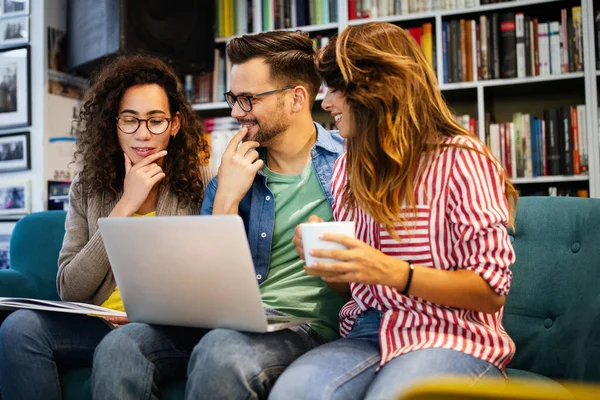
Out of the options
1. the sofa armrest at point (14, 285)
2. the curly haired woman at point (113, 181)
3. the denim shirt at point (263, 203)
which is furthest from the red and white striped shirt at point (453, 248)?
the sofa armrest at point (14, 285)

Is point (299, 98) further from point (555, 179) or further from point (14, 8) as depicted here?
point (14, 8)

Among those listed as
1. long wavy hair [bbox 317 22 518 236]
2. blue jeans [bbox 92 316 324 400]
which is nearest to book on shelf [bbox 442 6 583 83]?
long wavy hair [bbox 317 22 518 236]

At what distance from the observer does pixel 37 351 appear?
4.68 feet

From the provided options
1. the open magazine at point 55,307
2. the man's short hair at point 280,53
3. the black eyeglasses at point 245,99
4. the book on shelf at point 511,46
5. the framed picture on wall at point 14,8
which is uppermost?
the framed picture on wall at point 14,8

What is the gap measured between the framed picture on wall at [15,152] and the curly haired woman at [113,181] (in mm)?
1294

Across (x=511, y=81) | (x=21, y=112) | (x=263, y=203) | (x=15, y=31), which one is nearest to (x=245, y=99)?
(x=263, y=203)

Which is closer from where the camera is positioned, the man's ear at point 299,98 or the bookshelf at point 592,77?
the man's ear at point 299,98

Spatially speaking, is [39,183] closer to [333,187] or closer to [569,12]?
[333,187]

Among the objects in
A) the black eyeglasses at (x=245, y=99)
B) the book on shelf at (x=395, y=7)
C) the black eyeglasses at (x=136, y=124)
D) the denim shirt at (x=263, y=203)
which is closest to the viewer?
the denim shirt at (x=263, y=203)

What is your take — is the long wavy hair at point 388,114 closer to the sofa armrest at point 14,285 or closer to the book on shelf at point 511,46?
the sofa armrest at point 14,285

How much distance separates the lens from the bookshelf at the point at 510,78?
8.73 ft

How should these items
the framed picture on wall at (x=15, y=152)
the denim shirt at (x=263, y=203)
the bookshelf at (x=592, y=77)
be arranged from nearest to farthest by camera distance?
the denim shirt at (x=263, y=203), the bookshelf at (x=592, y=77), the framed picture on wall at (x=15, y=152)

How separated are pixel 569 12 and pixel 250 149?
72.9 inches

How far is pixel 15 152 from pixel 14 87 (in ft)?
1.07
